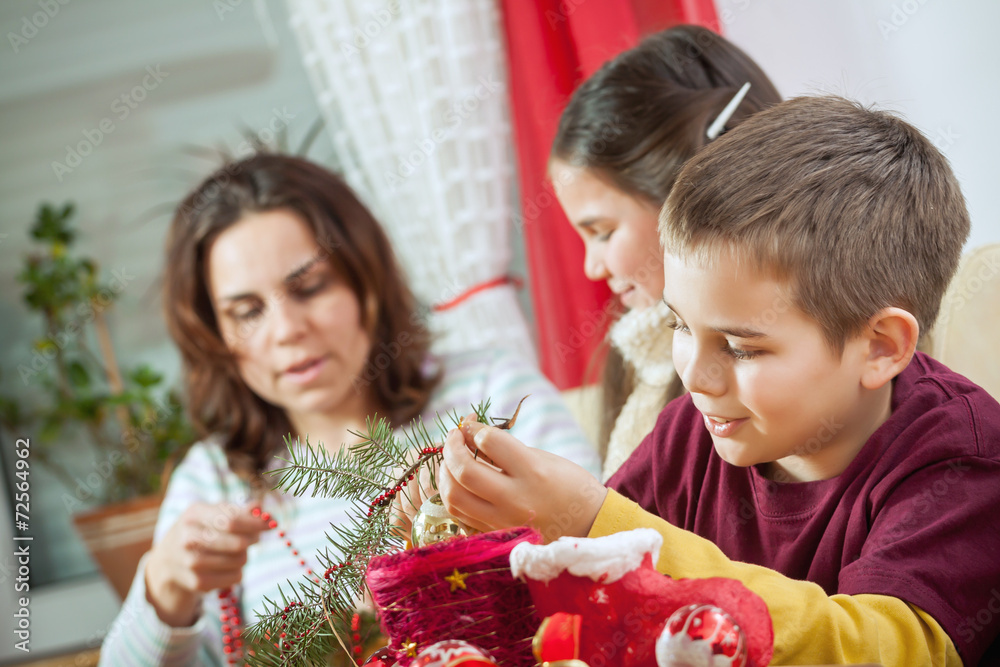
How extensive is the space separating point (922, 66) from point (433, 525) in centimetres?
92

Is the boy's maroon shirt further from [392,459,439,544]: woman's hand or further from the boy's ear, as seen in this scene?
[392,459,439,544]: woman's hand

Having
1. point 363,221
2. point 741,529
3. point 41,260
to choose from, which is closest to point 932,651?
point 741,529

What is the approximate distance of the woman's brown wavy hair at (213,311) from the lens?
4.89 feet

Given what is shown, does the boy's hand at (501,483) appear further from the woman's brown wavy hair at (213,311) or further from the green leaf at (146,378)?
the green leaf at (146,378)

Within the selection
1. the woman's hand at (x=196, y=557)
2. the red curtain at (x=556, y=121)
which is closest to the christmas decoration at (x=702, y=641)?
the woman's hand at (x=196, y=557)

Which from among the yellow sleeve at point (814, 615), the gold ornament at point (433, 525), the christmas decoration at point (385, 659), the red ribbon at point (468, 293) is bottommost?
the red ribbon at point (468, 293)

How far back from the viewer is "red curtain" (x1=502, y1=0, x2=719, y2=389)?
1.63 meters

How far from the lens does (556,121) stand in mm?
1770

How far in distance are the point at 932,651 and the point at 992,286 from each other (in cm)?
50

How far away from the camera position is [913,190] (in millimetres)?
630

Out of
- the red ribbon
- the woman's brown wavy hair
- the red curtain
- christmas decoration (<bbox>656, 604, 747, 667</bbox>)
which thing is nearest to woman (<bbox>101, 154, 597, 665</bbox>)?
the woman's brown wavy hair

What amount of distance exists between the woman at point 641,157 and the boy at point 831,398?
0.35 m

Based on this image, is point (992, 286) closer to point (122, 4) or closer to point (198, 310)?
point (198, 310)

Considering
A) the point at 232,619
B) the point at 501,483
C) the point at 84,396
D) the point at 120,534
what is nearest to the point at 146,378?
the point at 84,396
